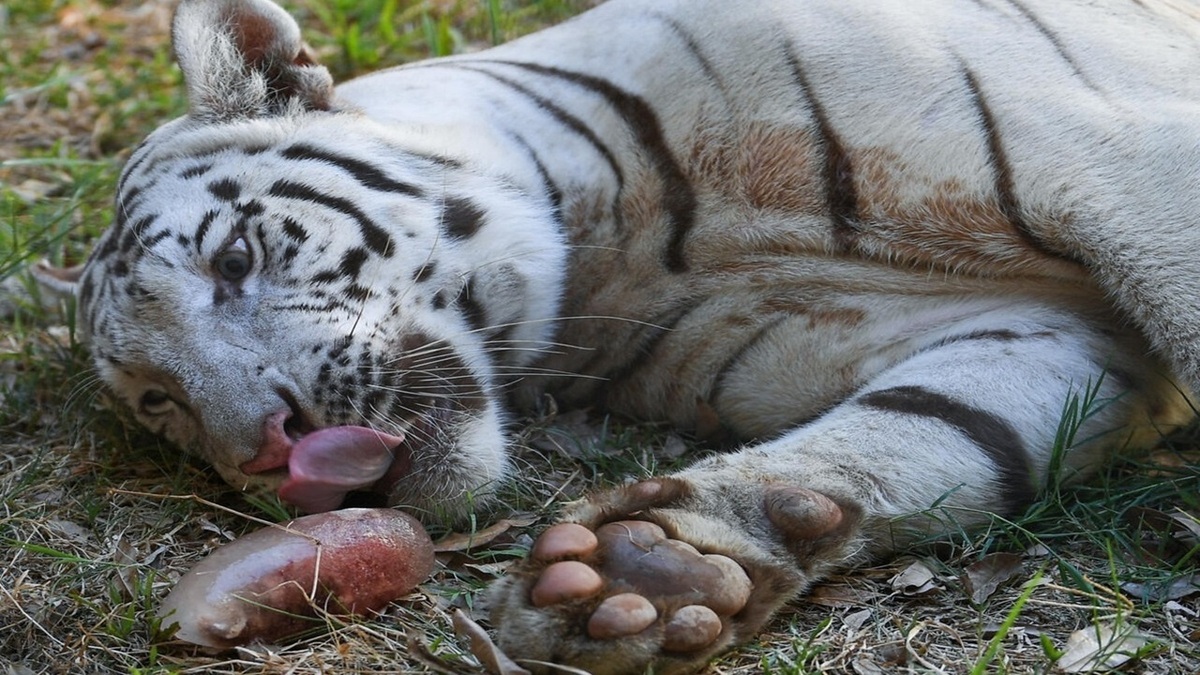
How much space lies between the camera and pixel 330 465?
6.93 feet

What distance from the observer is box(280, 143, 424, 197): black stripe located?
244 centimetres

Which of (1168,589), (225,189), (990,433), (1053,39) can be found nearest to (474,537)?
(225,189)

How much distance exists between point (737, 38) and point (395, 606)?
1260 millimetres

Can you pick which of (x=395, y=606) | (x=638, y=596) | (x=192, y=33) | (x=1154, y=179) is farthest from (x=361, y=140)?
(x=1154, y=179)

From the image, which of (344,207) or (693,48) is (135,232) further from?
(693,48)

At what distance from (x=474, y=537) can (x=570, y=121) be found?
0.91m

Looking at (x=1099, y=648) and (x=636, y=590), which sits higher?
(x=636, y=590)

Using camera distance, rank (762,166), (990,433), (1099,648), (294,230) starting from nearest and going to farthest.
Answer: (1099,648)
(990,433)
(294,230)
(762,166)

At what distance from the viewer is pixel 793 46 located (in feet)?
8.08

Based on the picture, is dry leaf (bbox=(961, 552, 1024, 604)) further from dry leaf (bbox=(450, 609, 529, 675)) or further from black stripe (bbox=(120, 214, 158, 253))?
black stripe (bbox=(120, 214, 158, 253))

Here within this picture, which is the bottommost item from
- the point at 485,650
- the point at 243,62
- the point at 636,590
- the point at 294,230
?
the point at 485,650

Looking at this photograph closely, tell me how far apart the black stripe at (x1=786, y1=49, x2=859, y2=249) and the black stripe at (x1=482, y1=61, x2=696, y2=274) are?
0.27m

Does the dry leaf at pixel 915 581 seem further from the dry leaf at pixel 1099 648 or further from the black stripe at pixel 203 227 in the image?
the black stripe at pixel 203 227

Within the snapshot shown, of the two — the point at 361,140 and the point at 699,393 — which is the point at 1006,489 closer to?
the point at 699,393
